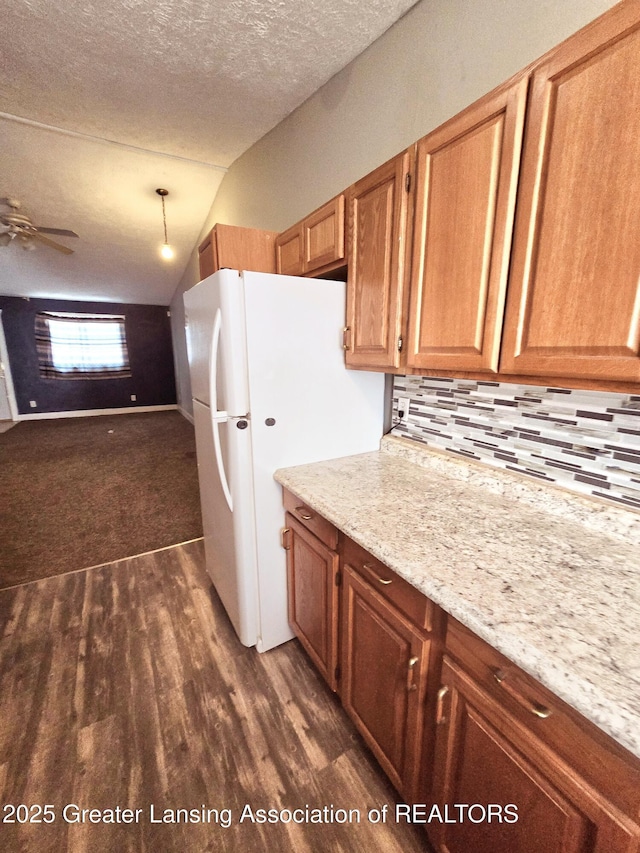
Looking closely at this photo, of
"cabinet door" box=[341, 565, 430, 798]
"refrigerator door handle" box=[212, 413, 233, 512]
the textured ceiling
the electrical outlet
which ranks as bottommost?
"cabinet door" box=[341, 565, 430, 798]

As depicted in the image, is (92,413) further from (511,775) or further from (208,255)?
(511,775)

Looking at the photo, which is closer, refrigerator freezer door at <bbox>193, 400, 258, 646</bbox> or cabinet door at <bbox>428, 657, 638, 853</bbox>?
cabinet door at <bbox>428, 657, 638, 853</bbox>

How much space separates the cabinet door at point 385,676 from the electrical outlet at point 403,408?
80 centimetres

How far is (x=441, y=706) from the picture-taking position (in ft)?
2.70

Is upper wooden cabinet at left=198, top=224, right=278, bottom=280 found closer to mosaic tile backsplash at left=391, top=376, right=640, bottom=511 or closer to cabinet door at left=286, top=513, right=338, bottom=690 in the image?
mosaic tile backsplash at left=391, top=376, right=640, bottom=511

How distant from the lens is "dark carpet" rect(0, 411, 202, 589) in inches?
100.0

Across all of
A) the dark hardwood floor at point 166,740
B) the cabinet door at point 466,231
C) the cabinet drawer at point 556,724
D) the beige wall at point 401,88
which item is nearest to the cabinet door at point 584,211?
the cabinet door at point 466,231

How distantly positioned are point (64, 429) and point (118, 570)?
4.94 meters

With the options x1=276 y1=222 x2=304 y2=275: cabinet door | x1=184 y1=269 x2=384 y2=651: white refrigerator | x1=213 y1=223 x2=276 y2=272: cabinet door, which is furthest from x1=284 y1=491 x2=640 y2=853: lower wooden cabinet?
x1=213 y1=223 x2=276 y2=272: cabinet door

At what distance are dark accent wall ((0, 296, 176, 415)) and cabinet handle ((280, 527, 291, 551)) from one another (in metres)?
7.11

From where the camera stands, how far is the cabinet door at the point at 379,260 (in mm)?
1169

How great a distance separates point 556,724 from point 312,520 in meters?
→ 0.87

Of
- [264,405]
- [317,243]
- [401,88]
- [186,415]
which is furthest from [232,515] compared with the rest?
[186,415]

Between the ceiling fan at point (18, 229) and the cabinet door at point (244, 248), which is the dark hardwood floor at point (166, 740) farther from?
the ceiling fan at point (18, 229)
